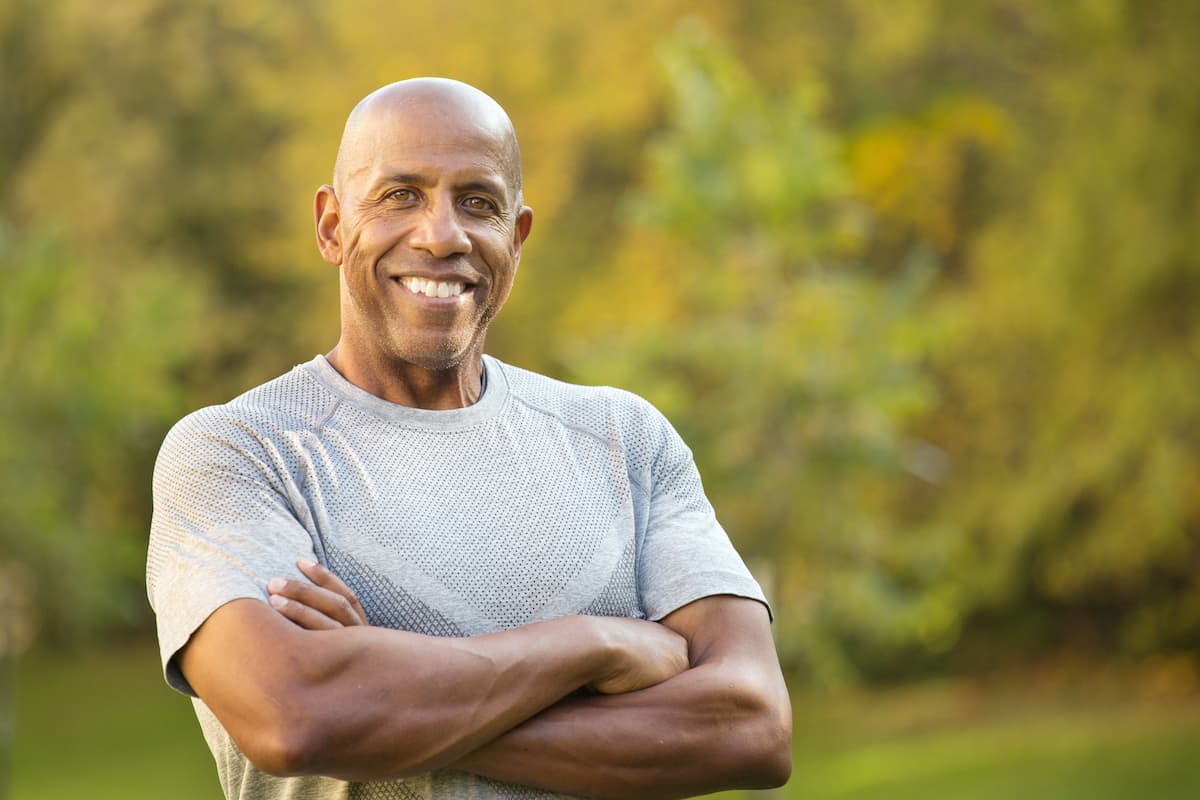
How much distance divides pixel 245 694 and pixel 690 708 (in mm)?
599

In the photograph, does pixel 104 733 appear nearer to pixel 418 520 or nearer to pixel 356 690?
pixel 418 520

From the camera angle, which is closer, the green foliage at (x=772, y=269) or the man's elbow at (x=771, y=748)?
the man's elbow at (x=771, y=748)

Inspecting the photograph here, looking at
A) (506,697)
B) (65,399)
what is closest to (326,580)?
(506,697)

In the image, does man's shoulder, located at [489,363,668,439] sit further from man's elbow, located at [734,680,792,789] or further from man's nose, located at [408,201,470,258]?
man's elbow, located at [734,680,792,789]

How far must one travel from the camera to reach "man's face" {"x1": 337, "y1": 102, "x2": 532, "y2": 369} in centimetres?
223

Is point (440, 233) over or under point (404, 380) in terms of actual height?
over

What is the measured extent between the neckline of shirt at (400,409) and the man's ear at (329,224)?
160 millimetres

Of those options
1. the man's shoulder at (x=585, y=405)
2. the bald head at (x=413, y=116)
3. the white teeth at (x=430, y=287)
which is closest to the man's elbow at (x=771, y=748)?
the man's shoulder at (x=585, y=405)

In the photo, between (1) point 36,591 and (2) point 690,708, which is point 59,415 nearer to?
(1) point 36,591

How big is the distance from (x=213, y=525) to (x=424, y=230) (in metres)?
0.49

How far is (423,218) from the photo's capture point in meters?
2.23

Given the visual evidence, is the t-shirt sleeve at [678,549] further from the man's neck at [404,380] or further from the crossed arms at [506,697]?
the man's neck at [404,380]

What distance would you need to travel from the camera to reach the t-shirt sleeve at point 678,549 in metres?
2.32

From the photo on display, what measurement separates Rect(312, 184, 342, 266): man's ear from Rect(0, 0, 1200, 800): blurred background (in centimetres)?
598
